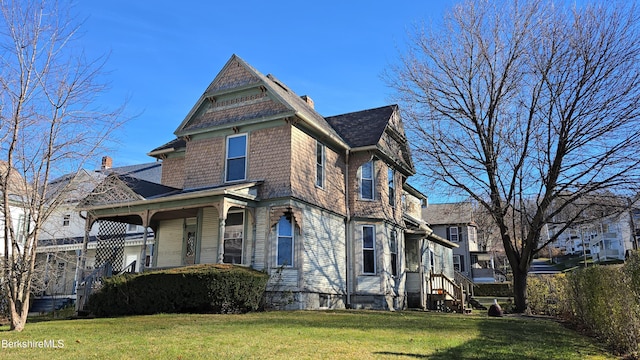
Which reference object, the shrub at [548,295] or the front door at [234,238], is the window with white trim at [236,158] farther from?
the shrub at [548,295]

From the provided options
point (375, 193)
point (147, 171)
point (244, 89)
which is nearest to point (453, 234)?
point (375, 193)

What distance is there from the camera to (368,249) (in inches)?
745

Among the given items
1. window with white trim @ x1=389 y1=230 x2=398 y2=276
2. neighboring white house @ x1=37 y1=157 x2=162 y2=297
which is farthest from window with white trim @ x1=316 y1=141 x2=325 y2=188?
neighboring white house @ x1=37 y1=157 x2=162 y2=297

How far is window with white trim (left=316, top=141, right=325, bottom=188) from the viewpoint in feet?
58.7

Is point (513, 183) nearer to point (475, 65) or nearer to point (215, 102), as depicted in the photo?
point (475, 65)

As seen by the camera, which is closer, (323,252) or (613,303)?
(613,303)

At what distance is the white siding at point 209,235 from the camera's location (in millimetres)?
16672

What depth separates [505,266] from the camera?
2468 inches

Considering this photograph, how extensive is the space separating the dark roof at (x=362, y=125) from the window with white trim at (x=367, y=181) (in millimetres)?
994

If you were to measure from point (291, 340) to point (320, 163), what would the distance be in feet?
34.9

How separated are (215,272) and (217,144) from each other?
20.5 feet

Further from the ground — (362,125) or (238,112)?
(362,125)

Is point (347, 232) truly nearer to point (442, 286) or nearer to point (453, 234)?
point (442, 286)

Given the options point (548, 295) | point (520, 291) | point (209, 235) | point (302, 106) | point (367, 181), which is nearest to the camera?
point (209, 235)
